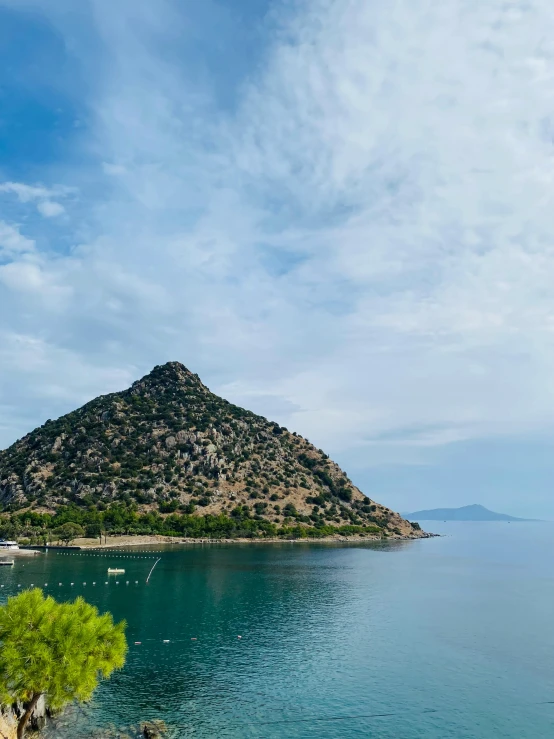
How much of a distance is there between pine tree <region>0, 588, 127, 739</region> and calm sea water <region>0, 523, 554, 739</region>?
43.2 ft

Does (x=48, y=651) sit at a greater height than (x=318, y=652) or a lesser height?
greater

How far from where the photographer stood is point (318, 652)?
222ft

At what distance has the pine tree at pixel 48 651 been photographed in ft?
110

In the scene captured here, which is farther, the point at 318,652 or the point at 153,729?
the point at 318,652

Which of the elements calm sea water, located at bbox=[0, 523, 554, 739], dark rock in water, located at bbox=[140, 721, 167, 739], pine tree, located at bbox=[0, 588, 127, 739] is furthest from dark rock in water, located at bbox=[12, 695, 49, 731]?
dark rock in water, located at bbox=[140, 721, 167, 739]

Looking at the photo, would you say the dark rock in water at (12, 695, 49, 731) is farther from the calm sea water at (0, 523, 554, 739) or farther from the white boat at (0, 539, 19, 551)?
the white boat at (0, 539, 19, 551)

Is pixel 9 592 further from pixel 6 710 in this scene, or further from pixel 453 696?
pixel 453 696

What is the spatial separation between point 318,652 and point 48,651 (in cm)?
4309

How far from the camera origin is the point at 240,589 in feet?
349

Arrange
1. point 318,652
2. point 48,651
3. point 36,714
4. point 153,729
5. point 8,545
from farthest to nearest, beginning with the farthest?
point 8,545, point 318,652, point 36,714, point 153,729, point 48,651

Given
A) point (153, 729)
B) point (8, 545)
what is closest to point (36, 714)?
point (153, 729)

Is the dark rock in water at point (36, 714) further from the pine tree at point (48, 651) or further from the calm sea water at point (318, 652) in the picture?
the pine tree at point (48, 651)

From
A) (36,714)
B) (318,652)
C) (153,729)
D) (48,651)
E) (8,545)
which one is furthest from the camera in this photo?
(8,545)

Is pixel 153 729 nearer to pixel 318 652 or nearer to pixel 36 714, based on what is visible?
pixel 36 714
